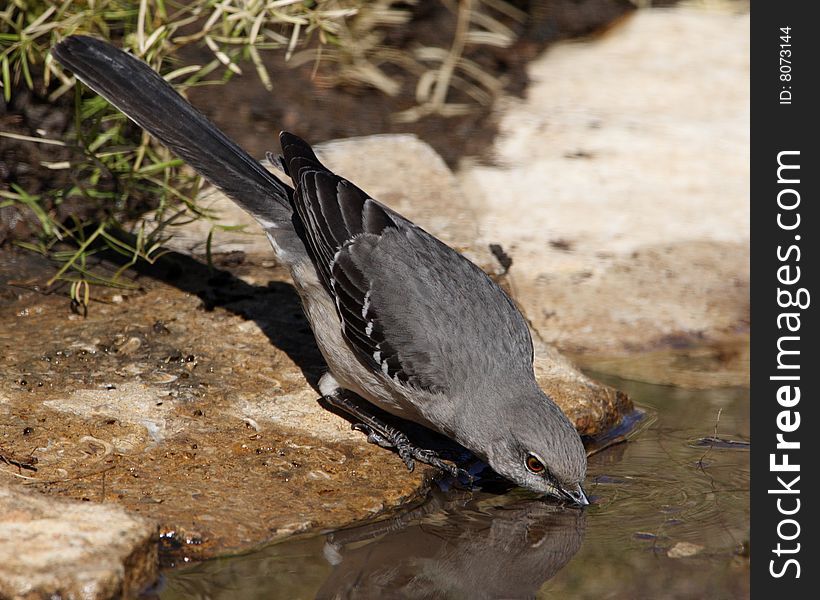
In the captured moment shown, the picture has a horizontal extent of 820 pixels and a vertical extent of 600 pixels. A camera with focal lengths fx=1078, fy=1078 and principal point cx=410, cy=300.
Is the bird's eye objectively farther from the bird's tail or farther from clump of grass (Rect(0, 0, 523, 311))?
clump of grass (Rect(0, 0, 523, 311))

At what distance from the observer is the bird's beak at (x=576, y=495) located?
4590mm

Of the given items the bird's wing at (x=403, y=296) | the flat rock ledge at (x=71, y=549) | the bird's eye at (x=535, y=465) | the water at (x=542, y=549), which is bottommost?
the water at (x=542, y=549)

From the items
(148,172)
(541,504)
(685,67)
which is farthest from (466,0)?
(541,504)

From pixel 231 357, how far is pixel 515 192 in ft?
10.3

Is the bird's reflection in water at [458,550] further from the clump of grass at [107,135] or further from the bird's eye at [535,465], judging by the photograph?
the clump of grass at [107,135]

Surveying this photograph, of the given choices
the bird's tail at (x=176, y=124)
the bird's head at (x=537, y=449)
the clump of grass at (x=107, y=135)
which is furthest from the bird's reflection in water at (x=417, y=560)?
the clump of grass at (x=107, y=135)

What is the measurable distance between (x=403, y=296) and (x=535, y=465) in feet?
3.28

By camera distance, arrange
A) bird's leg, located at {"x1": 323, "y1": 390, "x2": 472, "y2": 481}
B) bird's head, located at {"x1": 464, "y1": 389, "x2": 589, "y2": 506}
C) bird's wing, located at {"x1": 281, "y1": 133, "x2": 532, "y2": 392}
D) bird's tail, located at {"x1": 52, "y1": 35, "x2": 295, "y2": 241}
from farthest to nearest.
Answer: bird's tail, located at {"x1": 52, "y1": 35, "x2": 295, "y2": 241}
bird's leg, located at {"x1": 323, "y1": 390, "x2": 472, "y2": 481}
bird's wing, located at {"x1": 281, "y1": 133, "x2": 532, "y2": 392}
bird's head, located at {"x1": 464, "y1": 389, "x2": 589, "y2": 506}

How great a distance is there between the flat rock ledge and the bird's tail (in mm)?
2074

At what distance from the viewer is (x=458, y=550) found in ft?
14.4

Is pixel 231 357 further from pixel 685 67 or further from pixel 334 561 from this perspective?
pixel 685 67

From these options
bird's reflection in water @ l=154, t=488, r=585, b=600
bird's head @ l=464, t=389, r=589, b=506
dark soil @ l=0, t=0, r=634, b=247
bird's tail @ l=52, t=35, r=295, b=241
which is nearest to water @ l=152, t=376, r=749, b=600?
bird's reflection in water @ l=154, t=488, r=585, b=600

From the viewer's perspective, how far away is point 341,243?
17.1 feet

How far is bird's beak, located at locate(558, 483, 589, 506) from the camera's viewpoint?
4.59 m
